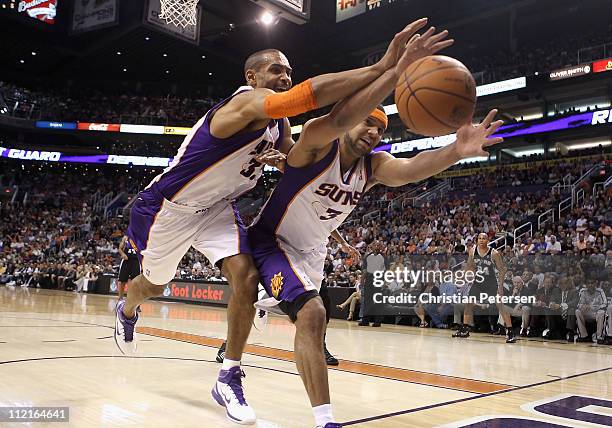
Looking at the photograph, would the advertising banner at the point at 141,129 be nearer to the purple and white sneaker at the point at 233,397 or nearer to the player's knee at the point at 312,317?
the purple and white sneaker at the point at 233,397

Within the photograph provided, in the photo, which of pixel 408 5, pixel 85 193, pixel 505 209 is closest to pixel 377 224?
pixel 505 209

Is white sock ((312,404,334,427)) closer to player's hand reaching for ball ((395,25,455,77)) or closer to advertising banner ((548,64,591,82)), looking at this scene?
player's hand reaching for ball ((395,25,455,77))

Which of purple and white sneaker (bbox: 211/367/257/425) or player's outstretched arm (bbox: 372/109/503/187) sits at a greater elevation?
player's outstretched arm (bbox: 372/109/503/187)

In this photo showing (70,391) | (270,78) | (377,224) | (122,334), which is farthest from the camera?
(377,224)

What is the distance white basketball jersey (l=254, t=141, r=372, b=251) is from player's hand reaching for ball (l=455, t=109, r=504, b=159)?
22.0 inches

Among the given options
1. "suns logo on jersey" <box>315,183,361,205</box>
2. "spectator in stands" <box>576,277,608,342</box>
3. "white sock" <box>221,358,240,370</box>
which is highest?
"suns logo on jersey" <box>315,183,361,205</box>

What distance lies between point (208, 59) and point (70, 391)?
81.9 ft

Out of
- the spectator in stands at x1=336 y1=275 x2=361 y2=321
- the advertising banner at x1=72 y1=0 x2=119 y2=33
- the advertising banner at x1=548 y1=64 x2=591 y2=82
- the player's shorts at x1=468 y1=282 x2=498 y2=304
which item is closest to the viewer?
the player's shorts at x1=468 y1=282 x2=498 y2=304

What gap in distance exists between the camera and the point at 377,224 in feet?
59.9

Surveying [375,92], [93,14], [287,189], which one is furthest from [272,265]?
[93,14]

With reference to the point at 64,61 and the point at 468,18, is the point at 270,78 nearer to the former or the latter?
the point at 468,18

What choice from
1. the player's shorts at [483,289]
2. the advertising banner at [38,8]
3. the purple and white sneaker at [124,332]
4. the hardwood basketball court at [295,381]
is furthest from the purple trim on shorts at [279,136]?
the advertising banner at [38,8]

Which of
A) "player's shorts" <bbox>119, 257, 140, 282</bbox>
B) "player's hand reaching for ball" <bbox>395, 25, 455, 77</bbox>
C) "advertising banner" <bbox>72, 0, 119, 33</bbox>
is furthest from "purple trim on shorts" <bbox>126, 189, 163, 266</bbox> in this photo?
"advertising banner" <bbox>72, 0, 119, 33</bbox>

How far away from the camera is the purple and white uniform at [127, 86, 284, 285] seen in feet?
9.85
